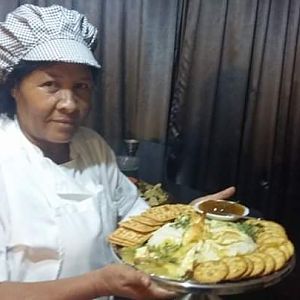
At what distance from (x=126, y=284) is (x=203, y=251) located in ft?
0.51

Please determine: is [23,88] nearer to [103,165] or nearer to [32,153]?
[32,153]

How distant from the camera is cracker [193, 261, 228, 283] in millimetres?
760

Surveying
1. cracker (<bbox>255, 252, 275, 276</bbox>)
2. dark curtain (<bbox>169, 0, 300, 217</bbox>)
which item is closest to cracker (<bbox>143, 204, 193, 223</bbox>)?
cracker (<bbox>255, 252, 275, 276</bbox>)

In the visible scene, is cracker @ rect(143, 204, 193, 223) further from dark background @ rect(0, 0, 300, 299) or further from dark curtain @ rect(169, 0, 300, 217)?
dark curtain @ rect(169, 0, 300, 217)

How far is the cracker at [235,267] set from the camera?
0.77 meters

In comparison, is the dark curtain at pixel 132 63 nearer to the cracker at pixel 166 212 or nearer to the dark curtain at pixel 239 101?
the dark curtain at pixel 239 101

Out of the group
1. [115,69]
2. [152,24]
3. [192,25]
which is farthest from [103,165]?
[192,25]

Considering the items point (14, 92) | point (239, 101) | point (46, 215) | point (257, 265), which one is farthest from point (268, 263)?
point (239, 101)

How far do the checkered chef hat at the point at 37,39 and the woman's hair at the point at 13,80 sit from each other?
0.01 meters

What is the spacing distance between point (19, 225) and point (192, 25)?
3.04 feet

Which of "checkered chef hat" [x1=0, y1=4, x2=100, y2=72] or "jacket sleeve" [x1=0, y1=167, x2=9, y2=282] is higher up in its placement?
"checkered chef hat" [x1=0, y1=4, x2=100, y2=72]

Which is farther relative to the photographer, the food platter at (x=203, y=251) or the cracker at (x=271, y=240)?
the cracker at (x=271, y=240)

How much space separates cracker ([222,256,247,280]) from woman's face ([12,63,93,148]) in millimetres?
373

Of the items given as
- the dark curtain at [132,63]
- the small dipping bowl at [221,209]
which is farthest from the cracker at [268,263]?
the dark curtain at [132,63]
